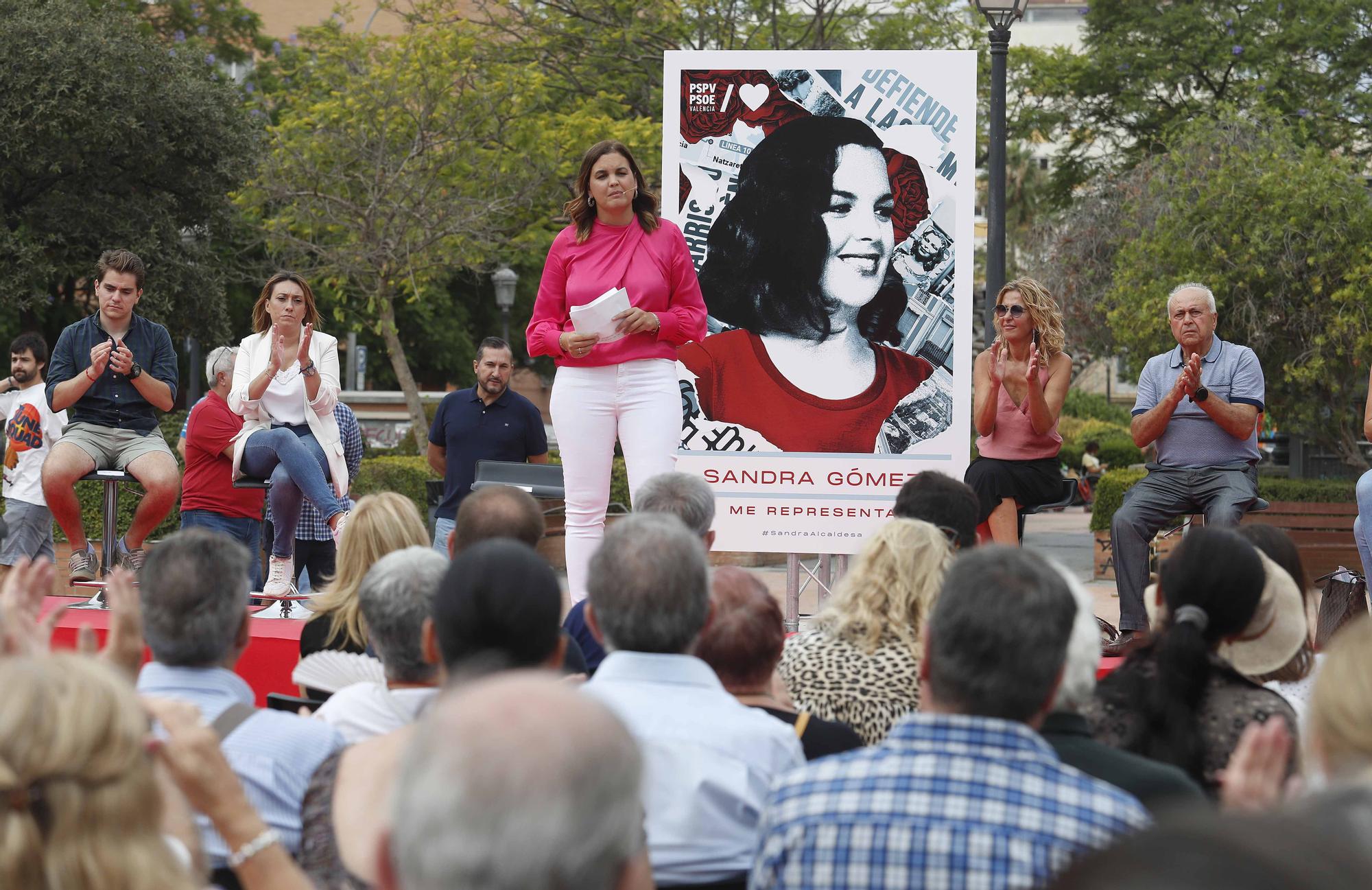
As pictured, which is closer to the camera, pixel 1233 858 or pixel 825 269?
pixel 1233 858

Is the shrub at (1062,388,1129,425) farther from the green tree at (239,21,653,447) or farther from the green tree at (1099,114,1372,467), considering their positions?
the green tree at (239,21,653,447)

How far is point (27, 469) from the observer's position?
7496mm

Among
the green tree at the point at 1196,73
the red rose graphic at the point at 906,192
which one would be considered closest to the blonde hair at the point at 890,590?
the red rose graphic at the point at 906,192

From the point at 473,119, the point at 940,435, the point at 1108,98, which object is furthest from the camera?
the point at 1108,98

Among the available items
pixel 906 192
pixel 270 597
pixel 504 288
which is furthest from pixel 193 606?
pixel 504 288

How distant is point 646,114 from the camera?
17.8 metres

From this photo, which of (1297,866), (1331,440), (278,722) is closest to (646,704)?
(278,722)

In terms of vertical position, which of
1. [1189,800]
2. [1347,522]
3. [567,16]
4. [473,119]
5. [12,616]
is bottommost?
[1347,522]

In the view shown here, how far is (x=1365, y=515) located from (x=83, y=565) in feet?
17.8

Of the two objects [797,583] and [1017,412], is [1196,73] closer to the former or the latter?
[797,583]

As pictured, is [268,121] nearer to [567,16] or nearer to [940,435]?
[567,16]

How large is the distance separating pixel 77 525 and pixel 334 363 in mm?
1343

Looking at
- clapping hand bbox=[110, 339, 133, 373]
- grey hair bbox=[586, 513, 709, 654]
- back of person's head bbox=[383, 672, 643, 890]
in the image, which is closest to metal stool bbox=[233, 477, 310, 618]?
clapping hand bbox=[110, 339, 133, 373]

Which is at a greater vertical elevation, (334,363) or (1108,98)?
(1108,98)
